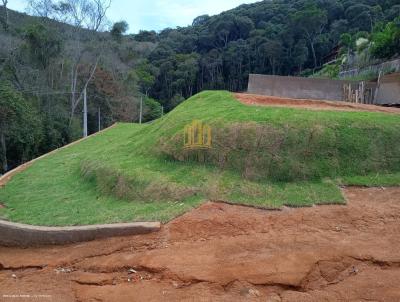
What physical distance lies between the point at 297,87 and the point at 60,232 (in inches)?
367

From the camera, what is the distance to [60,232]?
20.3ft

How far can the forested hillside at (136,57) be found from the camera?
838 inches

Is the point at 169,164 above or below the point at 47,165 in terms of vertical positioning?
above

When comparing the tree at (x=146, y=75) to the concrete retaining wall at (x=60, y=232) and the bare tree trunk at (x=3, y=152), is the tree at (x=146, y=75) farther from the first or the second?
the concrete retaining wall at (x=60, y=232)

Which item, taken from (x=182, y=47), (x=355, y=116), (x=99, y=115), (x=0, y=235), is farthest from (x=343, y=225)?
(x=182, y=47)

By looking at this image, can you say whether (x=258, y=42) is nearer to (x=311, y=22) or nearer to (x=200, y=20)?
(x=311, y=22)

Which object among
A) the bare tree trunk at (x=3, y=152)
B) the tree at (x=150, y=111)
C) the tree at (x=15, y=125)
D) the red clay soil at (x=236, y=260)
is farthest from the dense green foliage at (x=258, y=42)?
the red clay soil at (x=236, y=260)

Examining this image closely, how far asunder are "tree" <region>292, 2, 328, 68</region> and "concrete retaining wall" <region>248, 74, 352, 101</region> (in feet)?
85.7

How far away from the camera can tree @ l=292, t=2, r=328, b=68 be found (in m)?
37.2

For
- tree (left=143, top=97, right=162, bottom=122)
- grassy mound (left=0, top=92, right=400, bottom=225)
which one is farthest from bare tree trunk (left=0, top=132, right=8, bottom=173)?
tree (left=143, top=97, right=162, bottom=122)

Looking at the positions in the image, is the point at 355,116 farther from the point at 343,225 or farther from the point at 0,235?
the point at 0,235

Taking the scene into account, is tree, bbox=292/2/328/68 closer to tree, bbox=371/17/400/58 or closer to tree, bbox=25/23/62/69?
tree, bbox=371/17/400/58

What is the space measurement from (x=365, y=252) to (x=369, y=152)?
2871mm

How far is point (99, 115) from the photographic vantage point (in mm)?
29578
